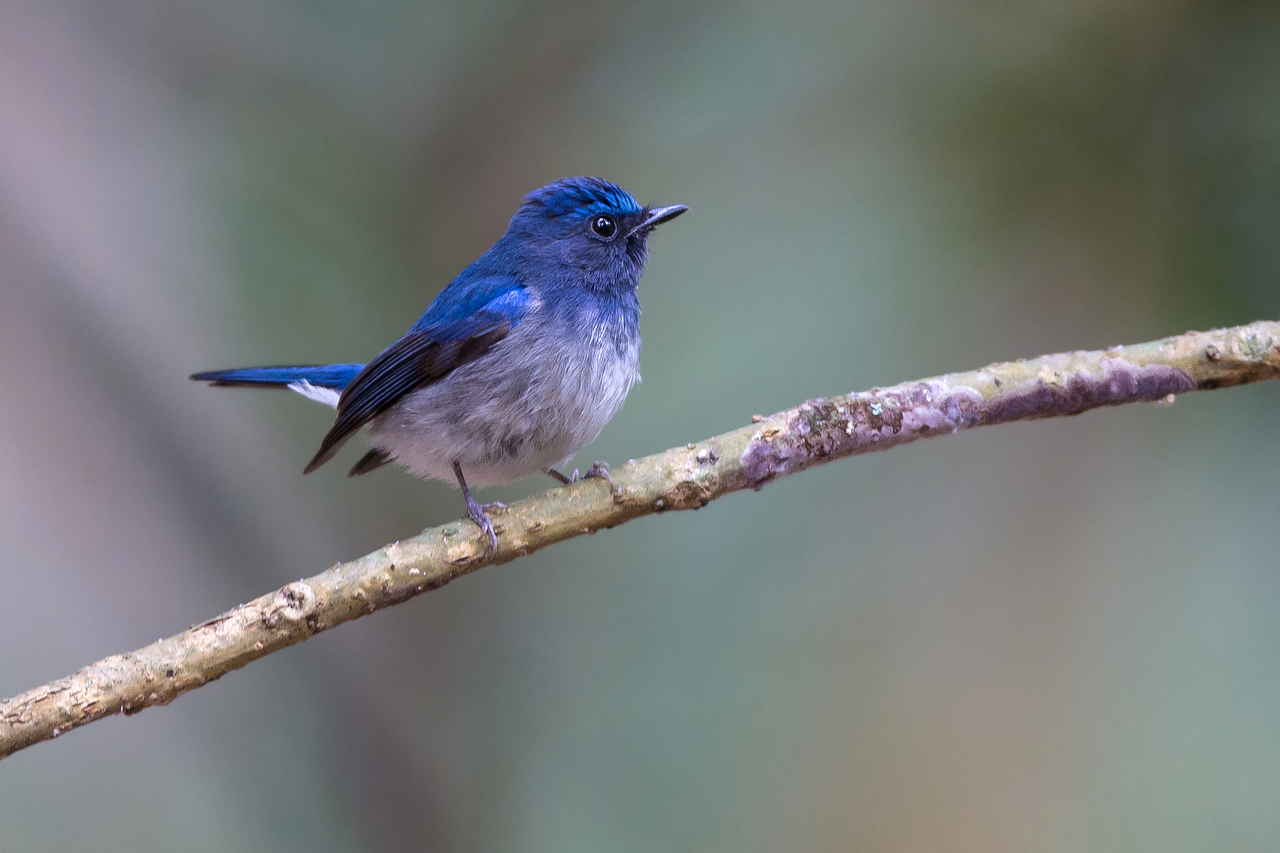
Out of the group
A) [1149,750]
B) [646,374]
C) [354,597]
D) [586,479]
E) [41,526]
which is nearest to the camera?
[354,597]

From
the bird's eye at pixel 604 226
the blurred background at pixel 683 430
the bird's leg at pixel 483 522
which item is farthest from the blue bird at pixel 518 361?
the blurred background at pixel 683 430

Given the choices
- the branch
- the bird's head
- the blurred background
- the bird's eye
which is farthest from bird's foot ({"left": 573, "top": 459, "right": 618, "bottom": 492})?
the blurred background

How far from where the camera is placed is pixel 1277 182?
9.82ft

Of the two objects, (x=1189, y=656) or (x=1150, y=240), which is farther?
(x=1150, y=240)

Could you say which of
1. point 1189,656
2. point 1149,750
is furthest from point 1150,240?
point 1149,750

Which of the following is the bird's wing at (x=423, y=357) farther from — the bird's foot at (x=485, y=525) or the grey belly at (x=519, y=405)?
the bird's foot at (x=485, y=525)

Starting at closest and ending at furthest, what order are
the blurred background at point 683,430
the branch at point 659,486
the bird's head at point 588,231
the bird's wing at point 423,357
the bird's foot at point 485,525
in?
the branch at point 659,486, the bird's foot at point 485,525, the bird's wing at point 423,357, the bird's head at point 588,231, the blurred background at point 683,430

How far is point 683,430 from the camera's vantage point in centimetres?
324

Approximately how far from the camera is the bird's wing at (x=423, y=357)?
214 cm

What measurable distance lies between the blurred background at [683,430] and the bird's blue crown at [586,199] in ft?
3.47

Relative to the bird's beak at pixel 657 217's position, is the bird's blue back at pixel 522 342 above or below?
below

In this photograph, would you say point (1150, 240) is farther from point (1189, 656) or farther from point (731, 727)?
point (731, 727)

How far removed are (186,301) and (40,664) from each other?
139cm

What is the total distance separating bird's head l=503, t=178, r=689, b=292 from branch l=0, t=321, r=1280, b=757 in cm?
75
